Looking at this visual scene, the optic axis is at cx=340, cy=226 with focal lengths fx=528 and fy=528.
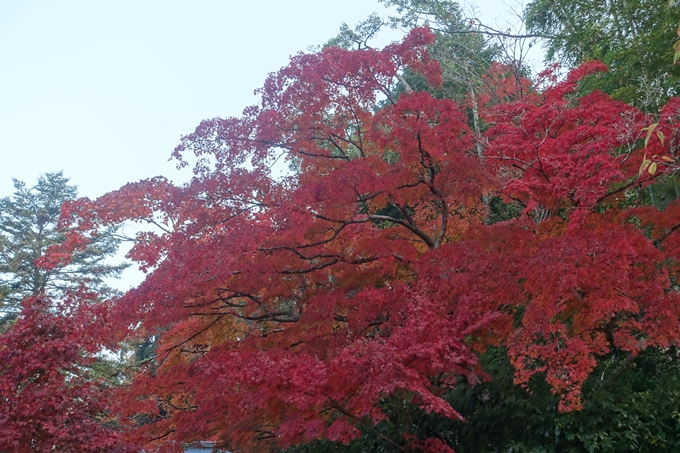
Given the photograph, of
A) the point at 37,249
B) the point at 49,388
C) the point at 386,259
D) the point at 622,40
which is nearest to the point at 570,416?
the point at 386,259

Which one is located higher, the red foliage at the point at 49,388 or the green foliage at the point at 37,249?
the green foliage at the point at 37,249

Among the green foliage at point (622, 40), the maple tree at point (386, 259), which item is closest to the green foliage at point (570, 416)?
the maple tree at point (386, 259)

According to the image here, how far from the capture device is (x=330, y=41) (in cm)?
1825

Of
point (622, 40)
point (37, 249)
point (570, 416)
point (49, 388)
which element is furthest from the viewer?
point (37, 249)

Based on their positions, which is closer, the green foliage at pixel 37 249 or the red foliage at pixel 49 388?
the red foliage at pixel 49 388

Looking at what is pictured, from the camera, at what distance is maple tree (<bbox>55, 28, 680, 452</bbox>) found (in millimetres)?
5492

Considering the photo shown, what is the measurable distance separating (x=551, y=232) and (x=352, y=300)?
271 cm

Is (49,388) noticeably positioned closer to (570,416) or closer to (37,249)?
(570,416)

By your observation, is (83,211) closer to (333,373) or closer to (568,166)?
(333,373)

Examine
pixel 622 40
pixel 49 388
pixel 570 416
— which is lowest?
pixel 570 416

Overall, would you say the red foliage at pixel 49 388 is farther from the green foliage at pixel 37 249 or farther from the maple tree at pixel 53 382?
the green foliage at pixel 37 249

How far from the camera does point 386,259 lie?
7500mm

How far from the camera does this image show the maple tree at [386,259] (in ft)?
18.0

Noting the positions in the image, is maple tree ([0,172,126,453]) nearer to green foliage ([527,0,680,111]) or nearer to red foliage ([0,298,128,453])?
red foliage ([0,298,128,453])
